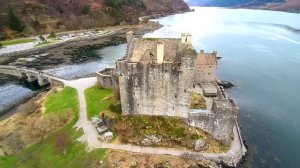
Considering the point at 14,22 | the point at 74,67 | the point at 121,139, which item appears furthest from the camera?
the point at 14,22

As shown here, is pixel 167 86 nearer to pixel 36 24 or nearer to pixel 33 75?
pixel 33 75

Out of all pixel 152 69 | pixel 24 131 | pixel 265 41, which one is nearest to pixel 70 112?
pixel 24 131

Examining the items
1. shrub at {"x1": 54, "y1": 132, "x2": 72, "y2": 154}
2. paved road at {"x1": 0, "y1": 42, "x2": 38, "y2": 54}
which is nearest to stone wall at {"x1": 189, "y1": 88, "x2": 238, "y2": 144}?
shrub at {"x1": 54, "y1": 132, "x2": 72, "y2": 154}

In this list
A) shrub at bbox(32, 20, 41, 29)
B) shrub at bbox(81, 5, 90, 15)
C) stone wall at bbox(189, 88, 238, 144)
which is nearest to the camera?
stone wall at bbox(189, 88, 238, 144)

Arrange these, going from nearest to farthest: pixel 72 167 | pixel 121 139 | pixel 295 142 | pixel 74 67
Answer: pixel 72 167
pixel 121 139
pixel 295 142
pixel 74 67

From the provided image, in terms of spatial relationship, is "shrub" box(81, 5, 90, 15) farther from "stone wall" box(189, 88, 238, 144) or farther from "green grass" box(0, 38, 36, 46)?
"stone wall" box(189, 88, 238, 144)

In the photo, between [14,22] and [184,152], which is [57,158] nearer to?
[184,152]
